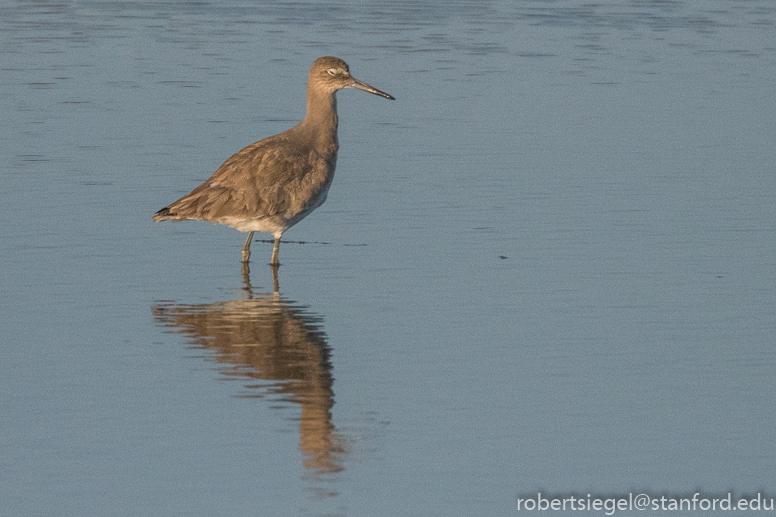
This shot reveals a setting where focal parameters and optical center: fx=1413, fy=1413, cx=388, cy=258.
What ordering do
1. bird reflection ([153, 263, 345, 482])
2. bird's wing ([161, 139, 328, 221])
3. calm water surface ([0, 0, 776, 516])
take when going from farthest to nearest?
bird's wing ([161, 139, 328, 221]) < bird reflection ([153, 263, 345, 482]) < calm water surface ([0, 0, 776, 516])

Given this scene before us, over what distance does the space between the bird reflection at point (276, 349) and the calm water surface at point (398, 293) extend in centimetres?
3

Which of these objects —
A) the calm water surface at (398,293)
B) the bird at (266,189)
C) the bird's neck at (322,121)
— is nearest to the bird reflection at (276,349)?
the calm water surface at (398,293)

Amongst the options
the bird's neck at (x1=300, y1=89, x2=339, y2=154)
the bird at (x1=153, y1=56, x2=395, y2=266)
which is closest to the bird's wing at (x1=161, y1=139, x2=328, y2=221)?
the bird at (x1=153, y1=56, x2=395, y2=266)

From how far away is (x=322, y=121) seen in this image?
1225 cm

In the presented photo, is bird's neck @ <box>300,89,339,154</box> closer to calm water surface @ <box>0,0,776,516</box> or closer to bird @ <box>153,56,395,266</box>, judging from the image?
bird @ <box>153,56,395,266</box>

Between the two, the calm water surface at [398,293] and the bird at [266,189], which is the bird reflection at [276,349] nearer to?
the calm water surface at [398,293]

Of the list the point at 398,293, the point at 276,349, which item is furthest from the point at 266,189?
the point at 276,349

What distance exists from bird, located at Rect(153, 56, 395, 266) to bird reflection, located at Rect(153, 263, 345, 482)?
78 cm

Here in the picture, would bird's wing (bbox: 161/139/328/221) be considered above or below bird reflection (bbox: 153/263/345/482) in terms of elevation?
above

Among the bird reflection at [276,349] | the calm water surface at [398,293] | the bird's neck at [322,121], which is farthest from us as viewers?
the bird's neck at [322,121]

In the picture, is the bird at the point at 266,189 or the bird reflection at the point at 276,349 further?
the bird at the point at 266,189

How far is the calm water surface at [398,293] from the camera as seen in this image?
7.19m

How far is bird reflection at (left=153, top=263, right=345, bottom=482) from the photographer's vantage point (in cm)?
760

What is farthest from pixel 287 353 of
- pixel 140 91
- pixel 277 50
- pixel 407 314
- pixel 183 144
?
pixel 277 50
